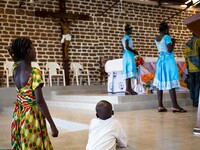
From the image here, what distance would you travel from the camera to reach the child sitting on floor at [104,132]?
7.11ft

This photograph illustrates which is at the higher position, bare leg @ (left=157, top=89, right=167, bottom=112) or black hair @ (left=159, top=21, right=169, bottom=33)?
black hair @ (left=159, top=21, right=169, bottom=33)

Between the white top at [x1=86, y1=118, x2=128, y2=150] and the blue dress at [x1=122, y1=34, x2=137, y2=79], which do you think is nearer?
the white top at [x1=86, y1=118, x2=128, y2=150]

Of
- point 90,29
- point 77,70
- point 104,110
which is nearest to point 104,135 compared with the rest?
point 104,110

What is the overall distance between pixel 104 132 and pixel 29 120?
0.59 m

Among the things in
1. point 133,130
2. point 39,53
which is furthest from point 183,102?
point 39,53

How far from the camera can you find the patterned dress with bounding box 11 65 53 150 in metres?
1.89

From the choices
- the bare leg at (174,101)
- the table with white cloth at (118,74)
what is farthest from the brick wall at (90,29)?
the bare leg at (174,101)

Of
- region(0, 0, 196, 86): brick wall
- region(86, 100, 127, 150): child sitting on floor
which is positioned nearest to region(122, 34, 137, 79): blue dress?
region(86, 100, 127, 150): child sitting on floor

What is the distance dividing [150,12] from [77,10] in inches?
130

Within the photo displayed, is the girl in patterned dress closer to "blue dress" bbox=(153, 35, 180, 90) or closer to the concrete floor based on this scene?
the concrete floor

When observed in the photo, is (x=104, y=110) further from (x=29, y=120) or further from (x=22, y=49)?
(x=22, y=49)

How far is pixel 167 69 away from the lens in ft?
14.9

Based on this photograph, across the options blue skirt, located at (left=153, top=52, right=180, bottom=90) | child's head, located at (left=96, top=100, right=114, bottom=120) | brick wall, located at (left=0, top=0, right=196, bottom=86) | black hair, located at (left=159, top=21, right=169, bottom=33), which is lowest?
child's head, located at (left=96, top=100, right=114, bottom=120)

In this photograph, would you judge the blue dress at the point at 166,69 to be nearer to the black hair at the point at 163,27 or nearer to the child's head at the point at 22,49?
the black hair at the point at 163,27
